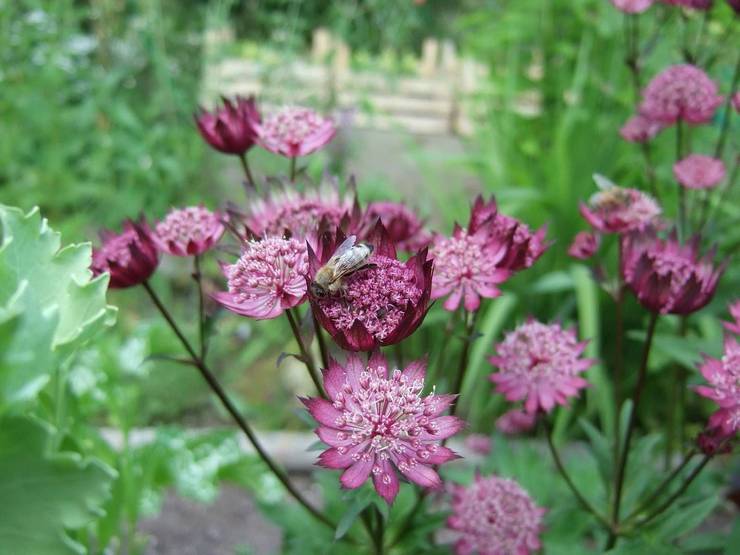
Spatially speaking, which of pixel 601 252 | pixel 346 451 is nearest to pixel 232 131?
pixel 346 451

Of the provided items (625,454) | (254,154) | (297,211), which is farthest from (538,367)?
(254,154)

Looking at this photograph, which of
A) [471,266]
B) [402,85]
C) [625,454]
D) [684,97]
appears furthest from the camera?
[402,85]

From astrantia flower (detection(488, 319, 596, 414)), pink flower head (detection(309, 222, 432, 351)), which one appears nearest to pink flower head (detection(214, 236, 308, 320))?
pink flower head (detection(309, 222, 432, 351))

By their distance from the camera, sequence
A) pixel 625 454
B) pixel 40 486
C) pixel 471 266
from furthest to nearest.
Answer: pixel 625 454 → pixel 471 266 → pixel 40 486

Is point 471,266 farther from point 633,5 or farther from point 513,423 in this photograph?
point 513,423

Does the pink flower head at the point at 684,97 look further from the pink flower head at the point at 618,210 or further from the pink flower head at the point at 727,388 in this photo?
the pink flower head at the point at 727,388

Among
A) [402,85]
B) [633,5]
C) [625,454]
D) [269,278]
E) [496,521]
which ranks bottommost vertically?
[402,85]

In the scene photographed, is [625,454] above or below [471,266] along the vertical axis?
below

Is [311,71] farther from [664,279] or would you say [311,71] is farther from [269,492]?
[664,279]
